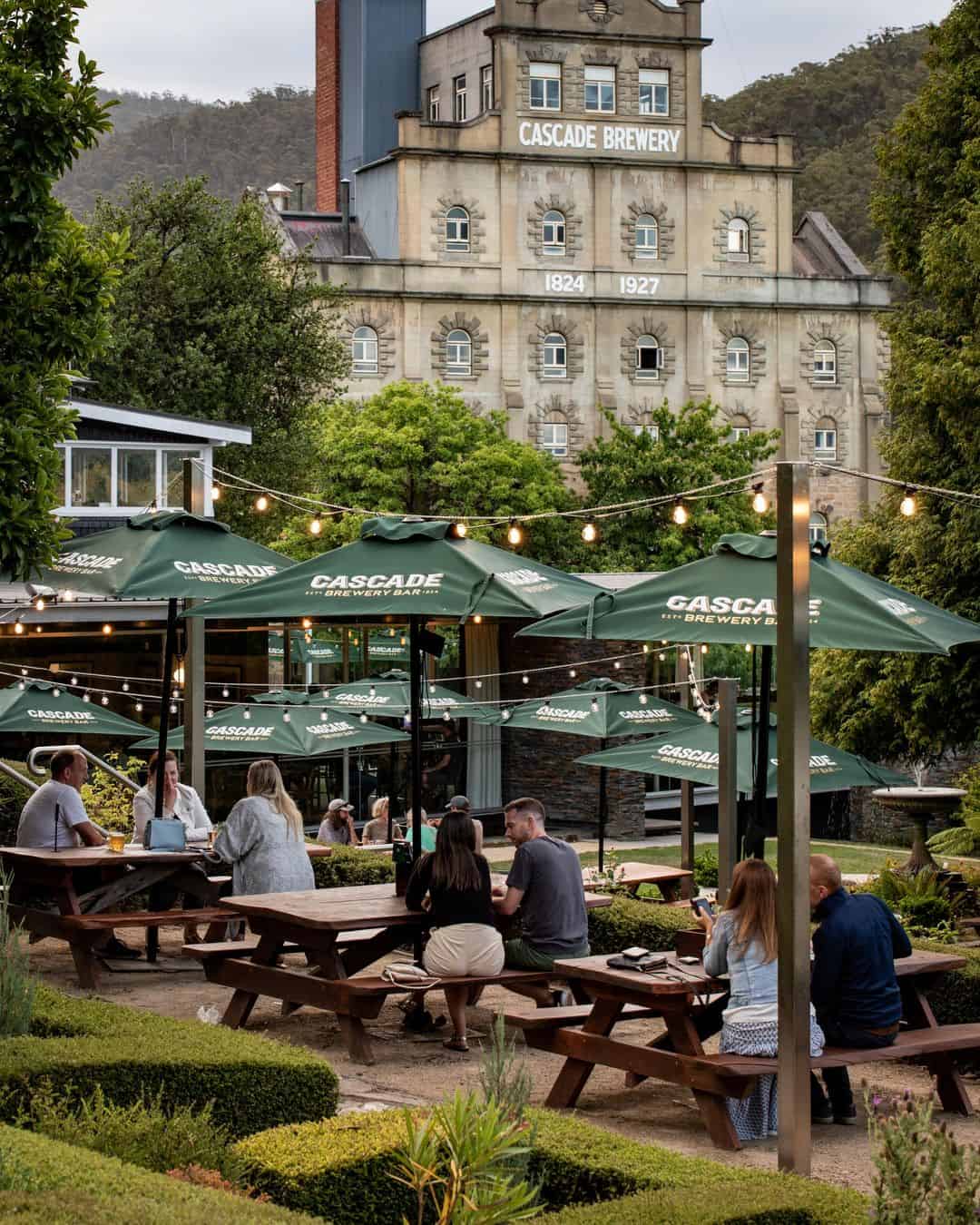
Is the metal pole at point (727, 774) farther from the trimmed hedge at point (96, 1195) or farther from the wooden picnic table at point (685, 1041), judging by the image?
the trimmed hedge at point (96, 1195)

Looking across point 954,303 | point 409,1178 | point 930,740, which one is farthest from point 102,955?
point 954,303

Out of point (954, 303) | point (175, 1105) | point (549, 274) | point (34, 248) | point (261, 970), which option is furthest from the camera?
point (549, 274)

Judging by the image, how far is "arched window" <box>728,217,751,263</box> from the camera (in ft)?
215

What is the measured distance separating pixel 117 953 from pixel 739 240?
55.1 m

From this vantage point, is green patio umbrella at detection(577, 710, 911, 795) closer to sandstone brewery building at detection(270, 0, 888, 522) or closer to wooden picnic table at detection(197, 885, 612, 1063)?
wooden picnic table at detection(197, 885, 612, 1063)

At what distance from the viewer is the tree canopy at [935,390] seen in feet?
65.0

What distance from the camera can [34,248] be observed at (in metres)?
10.3

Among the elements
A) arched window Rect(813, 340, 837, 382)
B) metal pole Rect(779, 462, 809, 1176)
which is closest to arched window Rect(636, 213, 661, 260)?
arched window Rect(813, 340, 837, 382)

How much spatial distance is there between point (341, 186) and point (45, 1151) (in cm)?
6282

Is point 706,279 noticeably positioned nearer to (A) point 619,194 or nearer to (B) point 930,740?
(A) point 619,194

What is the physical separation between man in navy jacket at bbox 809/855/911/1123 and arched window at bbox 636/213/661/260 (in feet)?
186

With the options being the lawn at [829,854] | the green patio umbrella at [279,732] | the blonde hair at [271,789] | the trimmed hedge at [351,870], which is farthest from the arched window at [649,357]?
the blonde hair at [271,789]

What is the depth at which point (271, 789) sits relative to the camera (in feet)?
40.6

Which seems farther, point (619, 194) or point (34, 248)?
point (619, 194)
